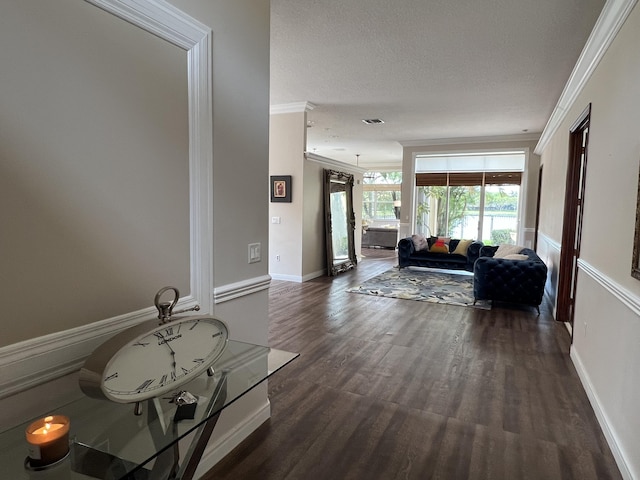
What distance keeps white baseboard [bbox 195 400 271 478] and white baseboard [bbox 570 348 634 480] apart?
194 cm

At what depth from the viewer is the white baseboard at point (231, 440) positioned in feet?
6.44

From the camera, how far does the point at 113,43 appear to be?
54.6 inches

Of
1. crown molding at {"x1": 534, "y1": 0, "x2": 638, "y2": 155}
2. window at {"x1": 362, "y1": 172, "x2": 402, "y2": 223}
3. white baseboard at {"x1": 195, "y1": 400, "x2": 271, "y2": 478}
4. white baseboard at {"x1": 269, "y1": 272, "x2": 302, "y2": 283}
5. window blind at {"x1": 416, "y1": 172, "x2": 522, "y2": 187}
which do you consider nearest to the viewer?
white baseboard at {"x1": 195, "y1": 400, "x2": 271, "y2": 478}

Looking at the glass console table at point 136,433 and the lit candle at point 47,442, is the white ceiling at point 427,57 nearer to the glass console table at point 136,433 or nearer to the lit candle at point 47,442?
the glass console table at point 136,433

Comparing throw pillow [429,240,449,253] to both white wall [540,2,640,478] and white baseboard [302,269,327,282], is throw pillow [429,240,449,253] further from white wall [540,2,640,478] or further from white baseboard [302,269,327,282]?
white wall [540,2,640,478]

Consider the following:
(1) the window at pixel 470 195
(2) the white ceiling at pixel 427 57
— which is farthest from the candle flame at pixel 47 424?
(1) the window at pixel 470 195

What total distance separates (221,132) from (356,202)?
23.8 ft

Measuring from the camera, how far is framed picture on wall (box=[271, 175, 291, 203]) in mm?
6660

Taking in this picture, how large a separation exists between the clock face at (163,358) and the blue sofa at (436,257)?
22.2 ft

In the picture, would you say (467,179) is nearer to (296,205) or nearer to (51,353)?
(296,205)

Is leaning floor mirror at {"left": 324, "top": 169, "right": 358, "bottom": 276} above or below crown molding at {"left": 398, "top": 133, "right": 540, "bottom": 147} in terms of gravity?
below

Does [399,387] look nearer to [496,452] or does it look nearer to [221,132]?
[496,452]

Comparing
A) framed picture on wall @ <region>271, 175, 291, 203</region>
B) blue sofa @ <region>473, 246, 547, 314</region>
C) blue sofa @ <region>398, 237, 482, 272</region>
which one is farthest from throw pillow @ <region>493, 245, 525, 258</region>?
framed picture on wall @ <region>271, 175, 291, 203</region>

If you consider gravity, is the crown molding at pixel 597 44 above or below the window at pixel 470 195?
above
